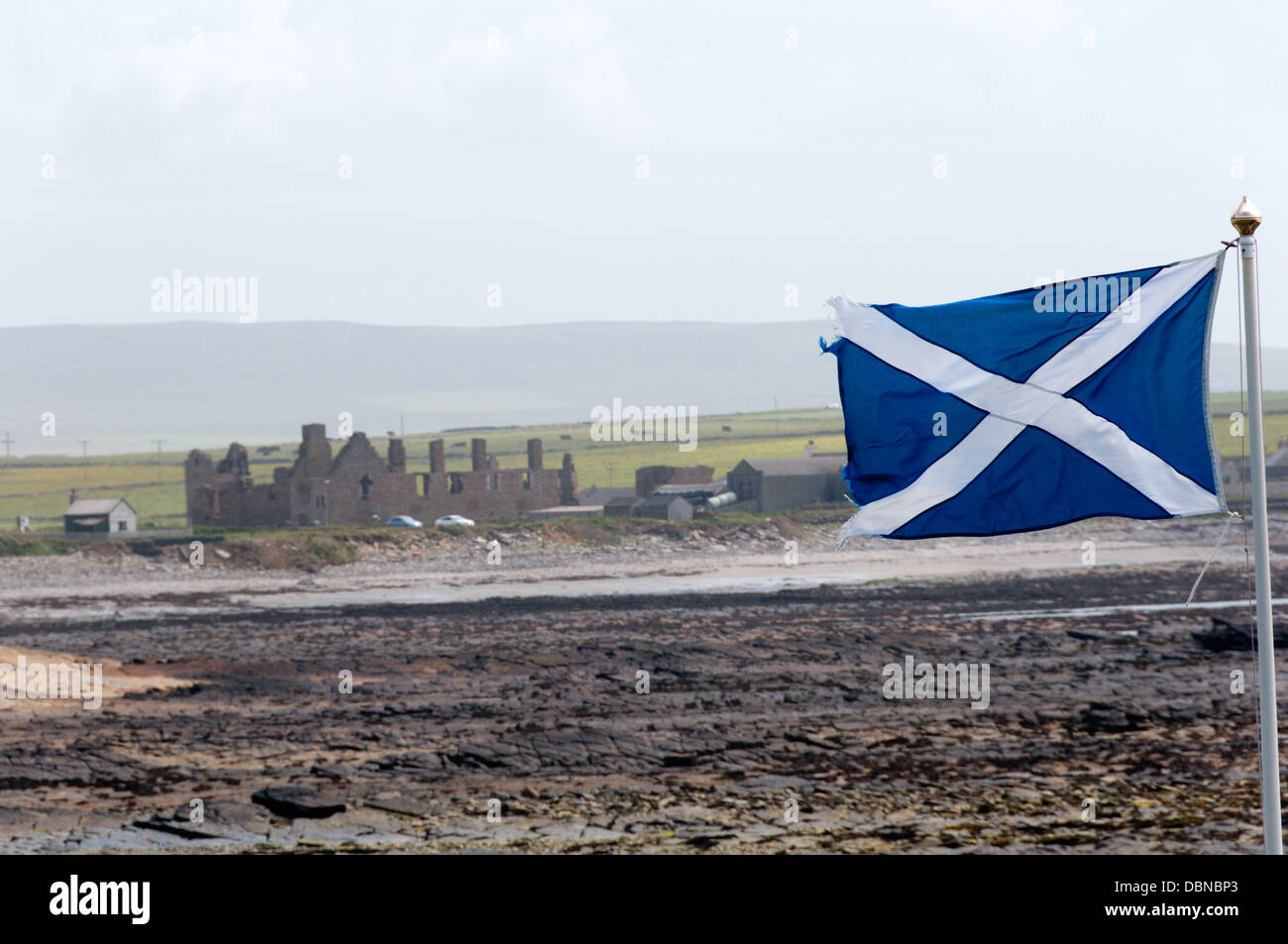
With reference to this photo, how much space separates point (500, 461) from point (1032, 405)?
13274 cm

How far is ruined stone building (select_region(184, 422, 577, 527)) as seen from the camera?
75000 millimetres

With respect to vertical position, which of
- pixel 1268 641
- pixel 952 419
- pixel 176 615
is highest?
pixel 952 419

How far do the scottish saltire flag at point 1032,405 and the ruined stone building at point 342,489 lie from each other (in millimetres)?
68085

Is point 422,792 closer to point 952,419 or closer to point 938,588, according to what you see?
point 952,419

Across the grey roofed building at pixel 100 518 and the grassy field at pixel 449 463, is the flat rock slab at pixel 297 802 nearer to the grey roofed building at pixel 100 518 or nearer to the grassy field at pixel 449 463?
the grey roofed building at pixel 100 518

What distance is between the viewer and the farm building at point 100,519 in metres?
76.9

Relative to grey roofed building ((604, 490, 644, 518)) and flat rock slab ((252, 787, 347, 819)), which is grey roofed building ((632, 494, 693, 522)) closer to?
grey roofed building ((604, 490, 644, 518))

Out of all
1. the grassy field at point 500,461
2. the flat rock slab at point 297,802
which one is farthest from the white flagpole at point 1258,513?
the grassy field at point 500,461

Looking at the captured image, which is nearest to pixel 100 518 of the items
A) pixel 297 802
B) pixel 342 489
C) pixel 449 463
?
pixel 342 489

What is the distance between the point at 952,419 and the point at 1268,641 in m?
2.30

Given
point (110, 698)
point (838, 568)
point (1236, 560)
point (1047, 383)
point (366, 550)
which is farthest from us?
point (366, 550)
